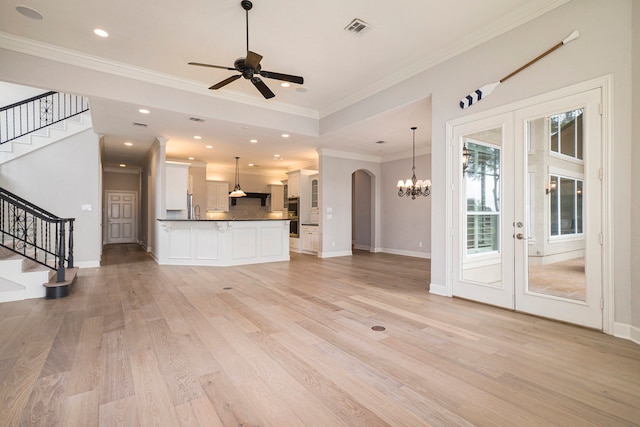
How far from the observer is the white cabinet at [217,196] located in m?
11.1

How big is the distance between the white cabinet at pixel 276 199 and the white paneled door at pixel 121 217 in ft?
17.4

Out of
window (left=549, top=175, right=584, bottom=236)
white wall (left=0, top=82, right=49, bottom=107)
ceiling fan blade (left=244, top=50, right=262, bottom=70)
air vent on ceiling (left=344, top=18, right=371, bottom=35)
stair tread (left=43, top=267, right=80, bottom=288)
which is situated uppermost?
white wall (left=0, top=82, right=49, bottom=107)

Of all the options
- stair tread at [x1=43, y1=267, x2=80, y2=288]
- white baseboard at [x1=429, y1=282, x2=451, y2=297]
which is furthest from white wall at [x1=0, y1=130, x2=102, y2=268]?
white baseboard at [x1=429, y1=282, x2=451, y2=297]

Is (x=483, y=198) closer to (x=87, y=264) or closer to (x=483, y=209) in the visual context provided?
(x=483, y=209)

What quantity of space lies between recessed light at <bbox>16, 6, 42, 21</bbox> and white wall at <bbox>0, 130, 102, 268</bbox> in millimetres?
3552

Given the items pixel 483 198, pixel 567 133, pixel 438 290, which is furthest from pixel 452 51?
pixel 438 290

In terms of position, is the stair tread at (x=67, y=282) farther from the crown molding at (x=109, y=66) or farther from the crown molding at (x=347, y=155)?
the crown molding at (x=347, y=155)

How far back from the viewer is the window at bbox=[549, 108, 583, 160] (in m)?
3.01

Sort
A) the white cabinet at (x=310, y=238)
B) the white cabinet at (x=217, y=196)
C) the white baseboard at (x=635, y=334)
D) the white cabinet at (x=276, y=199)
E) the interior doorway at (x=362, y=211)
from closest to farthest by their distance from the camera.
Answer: the white baseboard at (x=635, y=334) → the white cabinet at (x=310, y=238) → the interior doorway at (x=362, y=211) → the white cabinet at (x=217, y=196) → the white cabinet at (x=276, y=199)

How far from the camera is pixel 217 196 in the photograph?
1129cm

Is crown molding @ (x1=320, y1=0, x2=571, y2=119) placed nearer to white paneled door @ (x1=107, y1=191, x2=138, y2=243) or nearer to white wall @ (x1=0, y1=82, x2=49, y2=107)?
white wall @ (x1=0, y1=82, x2=49, y2=107)

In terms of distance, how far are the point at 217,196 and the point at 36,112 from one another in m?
5.38

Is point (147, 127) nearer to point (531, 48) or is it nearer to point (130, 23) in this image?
point (130, 23)

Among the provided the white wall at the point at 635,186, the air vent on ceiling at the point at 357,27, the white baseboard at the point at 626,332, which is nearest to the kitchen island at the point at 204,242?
the air vent on ceiling at the point at 357,27
